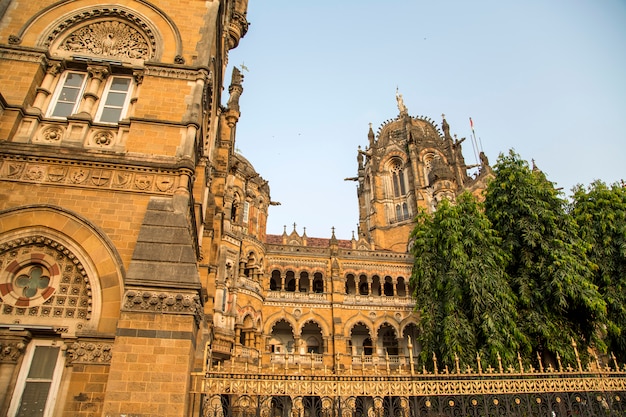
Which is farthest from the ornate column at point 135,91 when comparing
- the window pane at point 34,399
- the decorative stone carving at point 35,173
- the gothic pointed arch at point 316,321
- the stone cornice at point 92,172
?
the gothic pointed arch at point 316,321

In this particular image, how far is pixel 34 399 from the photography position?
21.3 ft

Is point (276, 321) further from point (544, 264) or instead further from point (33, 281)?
point (33, 281)

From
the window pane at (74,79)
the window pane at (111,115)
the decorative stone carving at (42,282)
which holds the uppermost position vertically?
the window pane at (74,79)

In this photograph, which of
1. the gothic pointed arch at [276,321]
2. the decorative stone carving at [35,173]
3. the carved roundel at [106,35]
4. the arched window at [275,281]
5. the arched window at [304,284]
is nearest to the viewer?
the decorative stone carving at [35,173]

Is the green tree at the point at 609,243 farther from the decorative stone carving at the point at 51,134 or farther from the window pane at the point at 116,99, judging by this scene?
the decorative stone carving at the point at 51,134

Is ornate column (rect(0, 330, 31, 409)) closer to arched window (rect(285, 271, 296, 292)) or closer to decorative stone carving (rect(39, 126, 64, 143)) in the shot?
decorative stone carving (rect(39, 126, 64, 143))

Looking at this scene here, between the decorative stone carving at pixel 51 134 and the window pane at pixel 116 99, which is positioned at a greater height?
the window pane at pixel 116 99

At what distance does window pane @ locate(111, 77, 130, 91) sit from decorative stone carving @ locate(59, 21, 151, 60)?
0.64 metres

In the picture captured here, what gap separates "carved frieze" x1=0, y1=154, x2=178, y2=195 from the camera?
8.04 m

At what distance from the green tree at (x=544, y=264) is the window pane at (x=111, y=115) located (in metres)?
14.4

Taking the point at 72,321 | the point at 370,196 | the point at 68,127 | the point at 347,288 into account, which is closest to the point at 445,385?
the point at 72,321

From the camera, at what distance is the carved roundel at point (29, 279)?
281 inches

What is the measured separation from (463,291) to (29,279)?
14.2m

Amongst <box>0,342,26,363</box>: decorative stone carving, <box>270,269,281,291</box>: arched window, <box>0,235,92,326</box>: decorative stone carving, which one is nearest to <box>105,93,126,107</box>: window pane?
<box>0,235,92,326</box>: decorative stone carving
